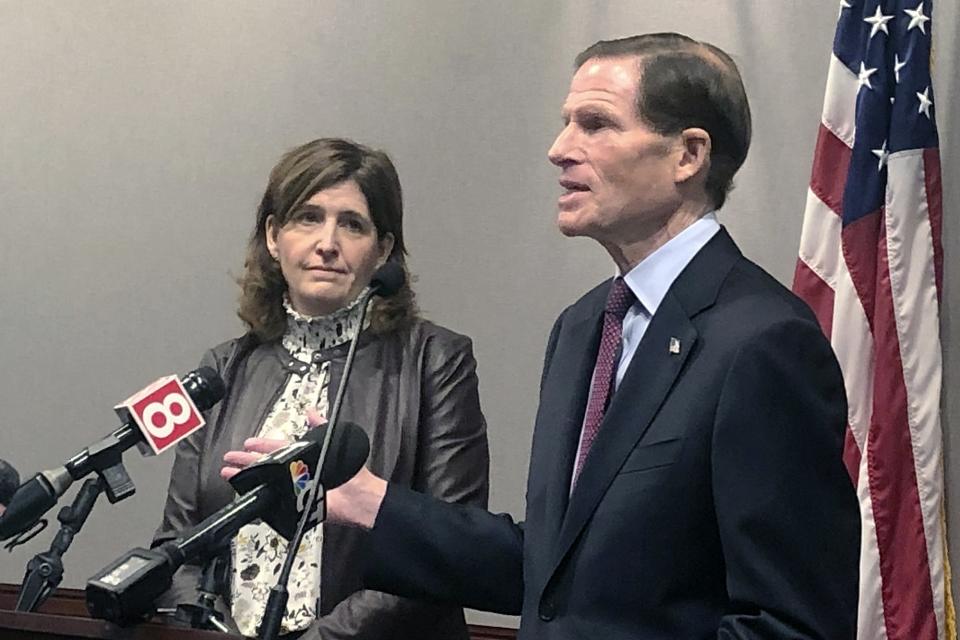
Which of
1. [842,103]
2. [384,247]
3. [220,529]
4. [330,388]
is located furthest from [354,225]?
[842,103]

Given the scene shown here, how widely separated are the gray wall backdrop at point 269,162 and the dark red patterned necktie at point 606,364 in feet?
5.74

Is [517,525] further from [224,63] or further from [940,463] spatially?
[224,63]

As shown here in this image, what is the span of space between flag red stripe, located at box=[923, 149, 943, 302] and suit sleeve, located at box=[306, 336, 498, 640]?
125 centimetres

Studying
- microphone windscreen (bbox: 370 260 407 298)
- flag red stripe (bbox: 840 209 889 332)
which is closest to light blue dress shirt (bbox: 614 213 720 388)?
microphone windscreen (bbox: 370 260 407 298)

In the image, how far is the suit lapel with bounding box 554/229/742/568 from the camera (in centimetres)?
174

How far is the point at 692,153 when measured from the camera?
1.92m

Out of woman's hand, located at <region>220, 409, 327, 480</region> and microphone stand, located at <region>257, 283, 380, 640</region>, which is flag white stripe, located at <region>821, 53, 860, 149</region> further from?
woman's hand, located at <region>220, 409, 327, 480</region>

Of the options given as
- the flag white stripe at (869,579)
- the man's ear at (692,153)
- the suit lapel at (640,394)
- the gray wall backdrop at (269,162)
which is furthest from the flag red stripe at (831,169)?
the suit lapel at (640,394)

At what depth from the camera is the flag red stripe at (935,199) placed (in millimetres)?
3146

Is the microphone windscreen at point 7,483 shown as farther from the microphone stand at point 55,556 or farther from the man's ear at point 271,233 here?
the man's ear at point 271,233

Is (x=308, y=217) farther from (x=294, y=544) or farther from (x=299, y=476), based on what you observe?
(x=294, y=544)

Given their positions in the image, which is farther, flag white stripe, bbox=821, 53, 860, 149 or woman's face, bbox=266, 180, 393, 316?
flag white stripe, bbox=821, 53, 860, 149

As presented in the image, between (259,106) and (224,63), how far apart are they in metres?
0.21

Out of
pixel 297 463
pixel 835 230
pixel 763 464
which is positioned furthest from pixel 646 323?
pixel 835 230
